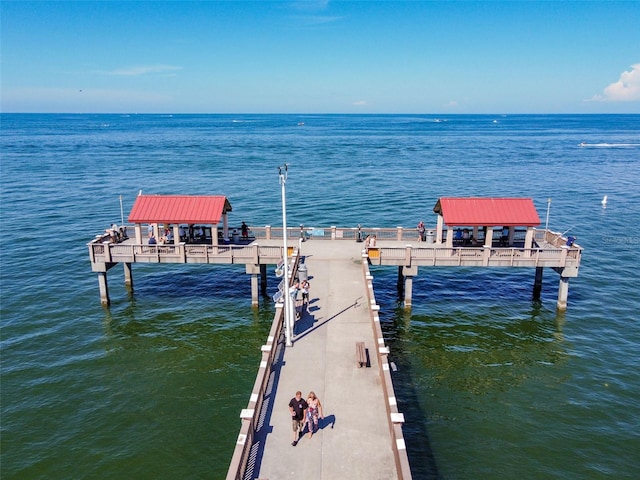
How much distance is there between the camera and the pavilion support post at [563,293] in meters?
31.9

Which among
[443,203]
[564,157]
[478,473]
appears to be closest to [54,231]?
[443,203]

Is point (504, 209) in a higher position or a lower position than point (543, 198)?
higher

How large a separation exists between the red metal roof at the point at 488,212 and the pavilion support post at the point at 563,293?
435cm

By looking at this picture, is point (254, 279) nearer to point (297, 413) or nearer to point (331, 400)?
point (331, 400)

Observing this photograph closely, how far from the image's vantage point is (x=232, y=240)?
3394cm

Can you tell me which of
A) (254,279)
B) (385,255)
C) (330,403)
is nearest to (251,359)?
(254,279)

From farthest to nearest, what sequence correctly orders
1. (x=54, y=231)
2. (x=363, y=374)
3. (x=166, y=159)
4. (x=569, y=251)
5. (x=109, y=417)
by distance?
(x=166, y=159)
(x=54, y=231)
(x=569, y=251)
(x=109, y=417)
(x=363, y=374)

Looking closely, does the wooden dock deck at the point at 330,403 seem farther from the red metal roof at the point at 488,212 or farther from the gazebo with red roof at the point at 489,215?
the red metal roof at the point at 488,212

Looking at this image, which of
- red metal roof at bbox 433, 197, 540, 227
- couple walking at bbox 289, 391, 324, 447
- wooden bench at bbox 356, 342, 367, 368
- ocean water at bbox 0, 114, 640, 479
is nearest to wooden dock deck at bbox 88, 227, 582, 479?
wooden bench at bbox 356, 342, 367, 368

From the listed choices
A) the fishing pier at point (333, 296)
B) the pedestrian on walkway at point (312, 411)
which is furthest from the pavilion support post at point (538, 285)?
the pedestrian on walkway at point (312, 411)

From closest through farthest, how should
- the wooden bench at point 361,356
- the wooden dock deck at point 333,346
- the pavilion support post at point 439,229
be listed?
the wooden dock deck at point 333,346, the wooden bench at point 361,356, the pavilion support post at point 439,229

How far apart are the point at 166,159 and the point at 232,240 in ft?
264

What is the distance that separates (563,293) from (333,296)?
16.8m

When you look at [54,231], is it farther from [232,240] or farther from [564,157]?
[564,157]
